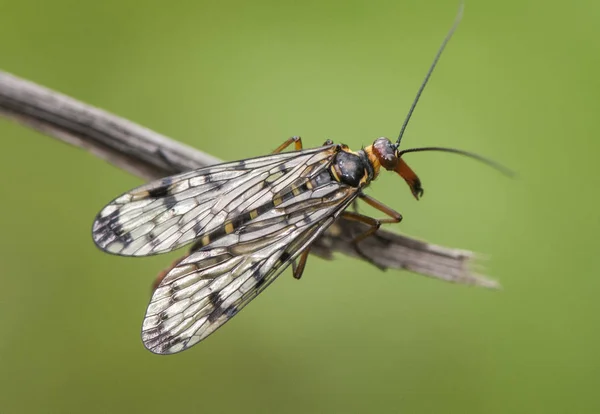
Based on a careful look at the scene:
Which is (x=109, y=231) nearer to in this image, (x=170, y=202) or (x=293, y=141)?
(x=170, y=202)

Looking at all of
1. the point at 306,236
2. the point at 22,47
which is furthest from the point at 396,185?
the point at 22,47

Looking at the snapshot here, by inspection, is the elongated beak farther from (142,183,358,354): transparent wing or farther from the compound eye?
(142,183,358,354): transparent wing

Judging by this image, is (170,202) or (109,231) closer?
(109,231)

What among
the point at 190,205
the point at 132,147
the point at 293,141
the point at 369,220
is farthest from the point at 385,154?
the point at 132,147

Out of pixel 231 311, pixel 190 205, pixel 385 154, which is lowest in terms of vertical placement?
pixel 231 311

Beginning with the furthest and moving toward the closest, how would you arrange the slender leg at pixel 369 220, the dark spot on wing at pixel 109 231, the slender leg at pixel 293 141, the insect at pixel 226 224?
the slender leg at pixel 293 141 < the slender leg at pixel 369 220 < the dark spot on wing at pixel 109 231 < the insect at pixel 226 224

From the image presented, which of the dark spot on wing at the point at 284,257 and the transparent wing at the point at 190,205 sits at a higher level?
the transparent wing at the point at 190,205

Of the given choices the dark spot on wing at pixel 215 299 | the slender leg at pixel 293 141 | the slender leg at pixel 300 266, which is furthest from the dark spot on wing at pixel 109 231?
the slender leg at pixel 293 141

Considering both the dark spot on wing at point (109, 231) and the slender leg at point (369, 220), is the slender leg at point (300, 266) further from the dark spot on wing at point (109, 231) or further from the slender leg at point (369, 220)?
the dark spot on wing at point (109, 231)
